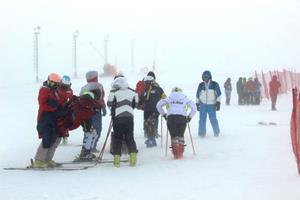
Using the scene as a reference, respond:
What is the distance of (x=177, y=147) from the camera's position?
10875 millimetres

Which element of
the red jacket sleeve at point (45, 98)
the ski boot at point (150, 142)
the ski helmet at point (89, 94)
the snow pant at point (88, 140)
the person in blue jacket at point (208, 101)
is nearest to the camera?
the red jacket sleeve at point (45, 98)

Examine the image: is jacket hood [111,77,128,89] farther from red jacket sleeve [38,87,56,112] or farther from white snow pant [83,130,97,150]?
red jacket sleeve [38,87,56,112]

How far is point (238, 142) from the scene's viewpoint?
13.0 m

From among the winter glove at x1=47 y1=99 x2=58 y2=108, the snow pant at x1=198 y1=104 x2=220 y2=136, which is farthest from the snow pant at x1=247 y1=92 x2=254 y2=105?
the winter glove at x1=47 y1=99 x2=58 y2=108

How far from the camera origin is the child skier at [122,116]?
10141 mm

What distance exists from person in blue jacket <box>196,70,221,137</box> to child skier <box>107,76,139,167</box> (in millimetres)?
4243

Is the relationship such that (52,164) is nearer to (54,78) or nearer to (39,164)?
(39,164)

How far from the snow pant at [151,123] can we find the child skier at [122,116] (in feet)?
7.32

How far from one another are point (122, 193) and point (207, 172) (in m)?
1.93

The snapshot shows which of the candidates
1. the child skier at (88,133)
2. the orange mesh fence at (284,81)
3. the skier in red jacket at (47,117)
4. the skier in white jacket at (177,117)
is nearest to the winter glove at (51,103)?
the skier in red jacket at (47,117)

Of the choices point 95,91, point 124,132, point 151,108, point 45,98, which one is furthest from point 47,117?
point 151,108

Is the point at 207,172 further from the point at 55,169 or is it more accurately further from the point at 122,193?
the point at 55,169

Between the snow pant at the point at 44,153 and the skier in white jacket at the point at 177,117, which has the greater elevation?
the skier in white jacket at the point at 177,117

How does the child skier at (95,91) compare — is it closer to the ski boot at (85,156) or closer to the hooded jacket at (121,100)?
the ski boot at (85,156)
